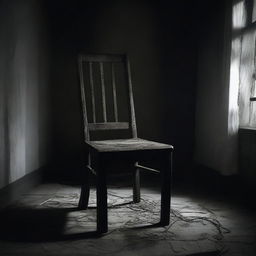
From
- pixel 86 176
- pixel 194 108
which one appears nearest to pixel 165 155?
pixel 86 176

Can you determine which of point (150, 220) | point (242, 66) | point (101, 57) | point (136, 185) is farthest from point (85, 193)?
point (242, 66)

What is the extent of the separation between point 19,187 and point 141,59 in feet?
6.65

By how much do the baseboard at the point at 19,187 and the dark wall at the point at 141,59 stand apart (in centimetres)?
47

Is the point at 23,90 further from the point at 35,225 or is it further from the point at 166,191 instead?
the point at 166,191

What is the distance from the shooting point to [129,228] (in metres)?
1.92

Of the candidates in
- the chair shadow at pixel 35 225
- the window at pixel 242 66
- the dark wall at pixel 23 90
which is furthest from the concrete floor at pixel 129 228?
the window at pixel 242 66

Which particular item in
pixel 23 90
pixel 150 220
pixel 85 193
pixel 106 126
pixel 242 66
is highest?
pixel 242 66

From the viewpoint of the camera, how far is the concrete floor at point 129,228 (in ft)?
5.26

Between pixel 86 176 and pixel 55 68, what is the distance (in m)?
1.71

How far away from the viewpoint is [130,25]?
3.59 meters

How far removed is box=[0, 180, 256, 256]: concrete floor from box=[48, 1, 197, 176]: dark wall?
105 centimetres

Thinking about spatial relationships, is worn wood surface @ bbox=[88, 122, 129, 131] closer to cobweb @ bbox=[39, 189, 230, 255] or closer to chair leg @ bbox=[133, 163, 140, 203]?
chair leg @ bbox=[133, 163, 140, 203]

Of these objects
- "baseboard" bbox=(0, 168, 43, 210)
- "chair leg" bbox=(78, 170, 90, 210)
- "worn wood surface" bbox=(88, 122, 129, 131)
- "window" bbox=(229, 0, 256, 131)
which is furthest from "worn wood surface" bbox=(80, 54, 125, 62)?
"baseboard" bbox=(0, 168, 43, 210)

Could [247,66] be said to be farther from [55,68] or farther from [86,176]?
[55,68]
